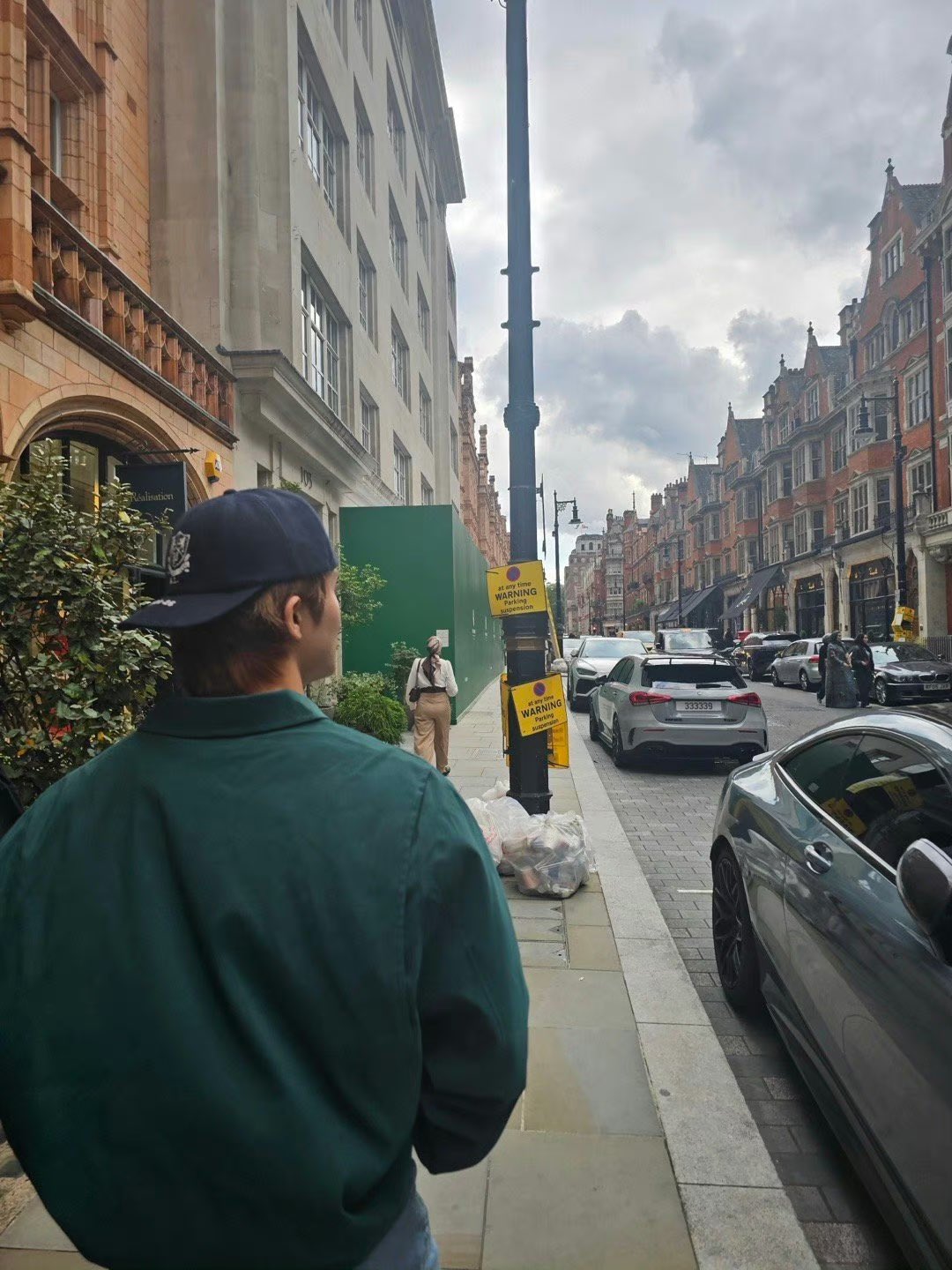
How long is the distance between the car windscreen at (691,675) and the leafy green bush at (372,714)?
145 inches

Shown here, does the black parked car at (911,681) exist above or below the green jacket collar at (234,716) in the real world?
below

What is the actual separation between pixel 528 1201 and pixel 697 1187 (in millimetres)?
551

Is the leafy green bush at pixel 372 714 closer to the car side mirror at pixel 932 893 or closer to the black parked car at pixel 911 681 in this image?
the car side mirror at pixel 932 893

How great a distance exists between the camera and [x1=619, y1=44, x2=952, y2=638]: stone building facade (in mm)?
29328

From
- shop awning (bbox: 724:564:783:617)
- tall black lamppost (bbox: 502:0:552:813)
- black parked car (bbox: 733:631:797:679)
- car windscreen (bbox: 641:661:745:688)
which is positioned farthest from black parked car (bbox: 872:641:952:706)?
shop awning (bbox: 724:564:783:617)

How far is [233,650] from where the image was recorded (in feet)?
3.99

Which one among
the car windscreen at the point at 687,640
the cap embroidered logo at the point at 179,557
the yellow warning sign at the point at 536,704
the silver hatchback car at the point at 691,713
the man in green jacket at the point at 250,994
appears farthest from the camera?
the car windscreen at the point at 687,640

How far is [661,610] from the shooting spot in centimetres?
8794

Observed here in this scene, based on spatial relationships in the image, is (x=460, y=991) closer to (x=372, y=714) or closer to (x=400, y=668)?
(x=372, y=714)

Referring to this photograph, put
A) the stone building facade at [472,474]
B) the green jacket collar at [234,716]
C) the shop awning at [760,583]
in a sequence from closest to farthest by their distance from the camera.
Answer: the green jacket collar at [234,716] < the stone building facade at [472,474] < the shop awning at [760,583]

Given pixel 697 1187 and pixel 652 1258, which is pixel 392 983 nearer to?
pixel 652 1258

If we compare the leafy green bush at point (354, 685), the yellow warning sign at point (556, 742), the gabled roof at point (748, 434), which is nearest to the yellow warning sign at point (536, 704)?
the yellow warning sign at point (556, 742)

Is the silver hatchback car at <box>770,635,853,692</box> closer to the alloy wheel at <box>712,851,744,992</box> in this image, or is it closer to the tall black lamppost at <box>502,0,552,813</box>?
the tall black lamppost at <box>502,0,552,813</box>

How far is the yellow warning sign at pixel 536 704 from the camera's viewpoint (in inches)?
247
